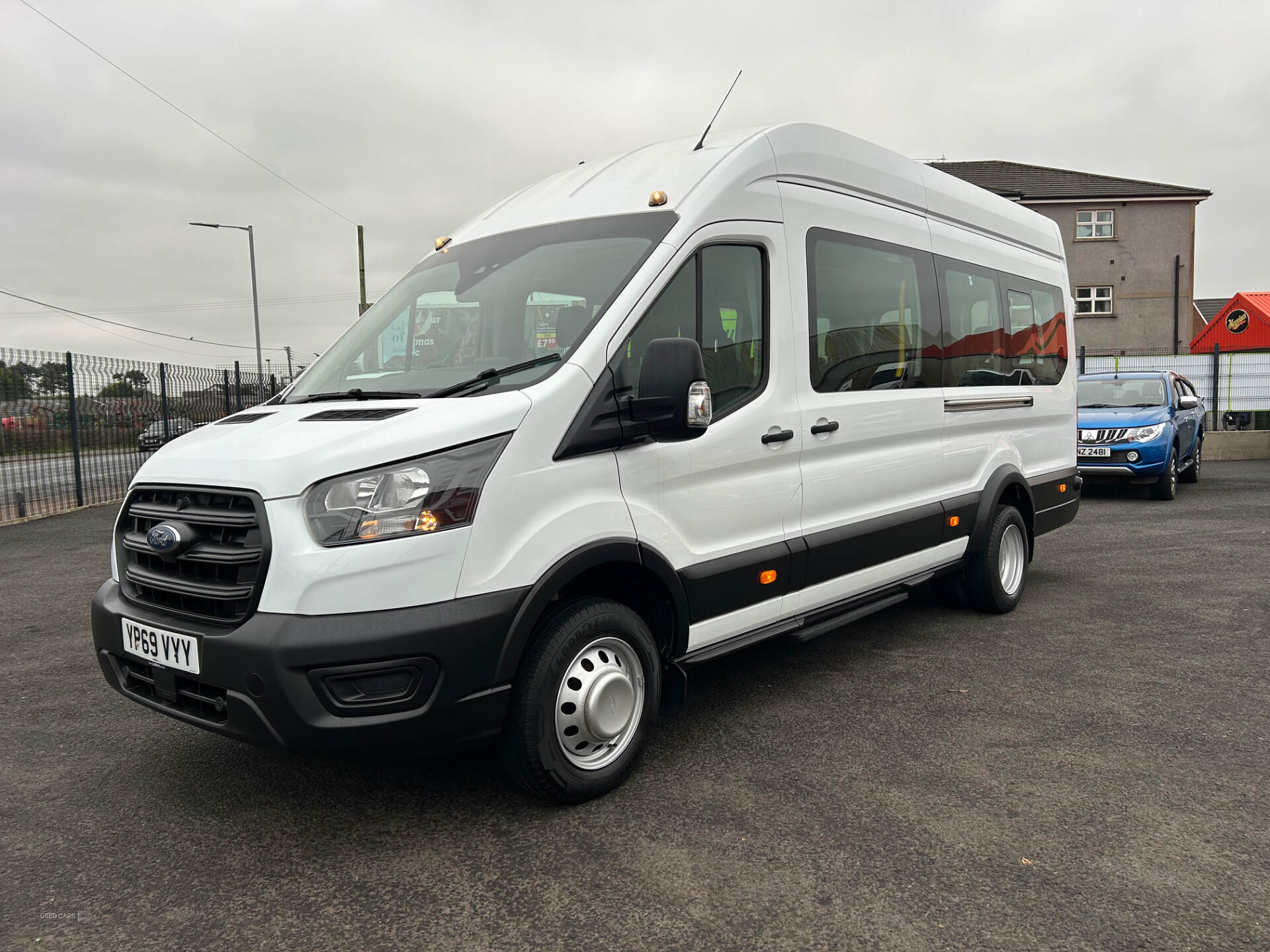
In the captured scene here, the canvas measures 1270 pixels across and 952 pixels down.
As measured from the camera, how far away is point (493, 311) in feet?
11.8

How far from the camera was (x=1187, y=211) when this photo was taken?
104 ft

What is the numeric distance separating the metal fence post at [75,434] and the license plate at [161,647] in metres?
10.6

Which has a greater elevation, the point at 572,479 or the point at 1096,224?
the point at 1096,224

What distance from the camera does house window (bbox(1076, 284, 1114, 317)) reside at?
105 feet

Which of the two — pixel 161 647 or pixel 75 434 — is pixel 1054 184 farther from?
pixel 161 647

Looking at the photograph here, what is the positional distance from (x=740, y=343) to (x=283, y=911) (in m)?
2.60

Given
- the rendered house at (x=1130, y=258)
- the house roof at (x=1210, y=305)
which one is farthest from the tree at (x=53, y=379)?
the house roof at (x=1210, y=305)

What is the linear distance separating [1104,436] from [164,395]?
44.9 ft

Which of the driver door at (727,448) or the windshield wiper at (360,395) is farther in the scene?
the driver door at (727,448)

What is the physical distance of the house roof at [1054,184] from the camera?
3122 centimetres

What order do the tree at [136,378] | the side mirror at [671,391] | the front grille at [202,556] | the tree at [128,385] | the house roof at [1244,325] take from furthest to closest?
the house roof at [1244,325] → the tree at [136,378] → the tree at [128,385] → the side mirror at [671,391] → the front grille at [202,556]

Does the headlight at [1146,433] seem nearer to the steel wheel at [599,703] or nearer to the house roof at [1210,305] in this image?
the steel wheel at [599,703]

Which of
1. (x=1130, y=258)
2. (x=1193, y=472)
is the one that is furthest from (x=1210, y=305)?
(x=1193, y=472)

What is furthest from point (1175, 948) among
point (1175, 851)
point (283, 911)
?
point (283, 911)
